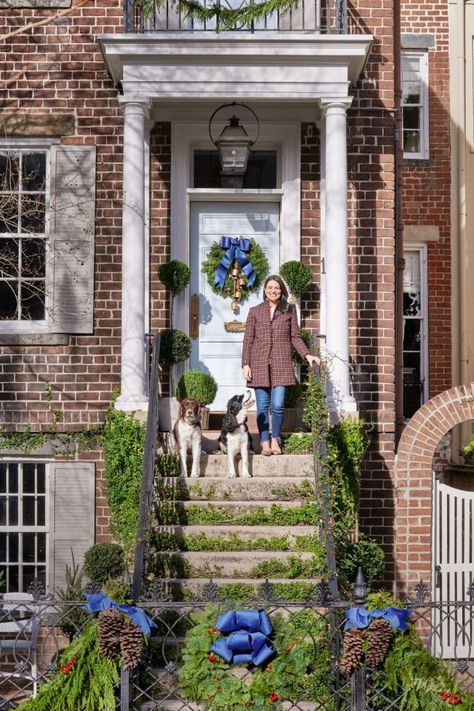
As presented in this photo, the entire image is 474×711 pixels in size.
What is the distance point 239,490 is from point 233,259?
9.77ft

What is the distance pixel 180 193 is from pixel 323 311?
1886 millimetres

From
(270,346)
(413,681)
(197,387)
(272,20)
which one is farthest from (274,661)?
(272,20)

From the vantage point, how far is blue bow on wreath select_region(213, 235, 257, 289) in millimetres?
11578

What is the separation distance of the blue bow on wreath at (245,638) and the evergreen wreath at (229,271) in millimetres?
5711

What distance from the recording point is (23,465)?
37.0 ft

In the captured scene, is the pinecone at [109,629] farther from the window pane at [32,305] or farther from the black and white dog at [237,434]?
the window pane at [32,305]

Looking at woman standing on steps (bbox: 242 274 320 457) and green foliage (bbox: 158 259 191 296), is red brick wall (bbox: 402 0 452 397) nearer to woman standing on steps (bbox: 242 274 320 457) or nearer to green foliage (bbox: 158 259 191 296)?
green foliage (bbox: 158 259 191 296)

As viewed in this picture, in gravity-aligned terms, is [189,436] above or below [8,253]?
below

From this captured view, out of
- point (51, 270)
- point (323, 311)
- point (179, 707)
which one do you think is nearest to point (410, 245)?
point (323, 311)

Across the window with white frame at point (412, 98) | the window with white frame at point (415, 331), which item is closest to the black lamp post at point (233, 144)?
the window with white frame at point (415, 331)

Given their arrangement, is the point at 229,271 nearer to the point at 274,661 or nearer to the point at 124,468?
the point at 124,468

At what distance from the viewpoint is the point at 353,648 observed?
610cm

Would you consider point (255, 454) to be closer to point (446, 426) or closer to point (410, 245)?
point (446, 426)

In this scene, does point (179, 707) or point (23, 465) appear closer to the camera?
point (179, 707)
